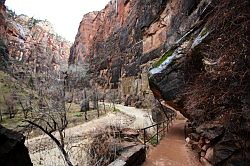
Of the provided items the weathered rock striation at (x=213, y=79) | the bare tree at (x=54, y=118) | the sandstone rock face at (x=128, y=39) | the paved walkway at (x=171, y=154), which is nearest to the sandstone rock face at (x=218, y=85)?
the weathered rock striation at (x=213, y=79)

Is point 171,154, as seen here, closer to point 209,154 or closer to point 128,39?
point 209,154

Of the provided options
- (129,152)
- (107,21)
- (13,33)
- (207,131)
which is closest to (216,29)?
(207,131)

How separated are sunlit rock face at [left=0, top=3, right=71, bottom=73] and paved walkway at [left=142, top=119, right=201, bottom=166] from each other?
35231 mm

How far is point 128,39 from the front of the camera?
44500 millimetres

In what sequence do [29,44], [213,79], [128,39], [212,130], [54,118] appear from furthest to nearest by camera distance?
[29,44] < [128,39] < [54,118] < [212,130] < [213,79]

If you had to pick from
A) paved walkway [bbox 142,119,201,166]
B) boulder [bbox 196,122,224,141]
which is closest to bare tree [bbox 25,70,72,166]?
paved walkway [bbox 142,119,201,166]

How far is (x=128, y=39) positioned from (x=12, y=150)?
4050 cm

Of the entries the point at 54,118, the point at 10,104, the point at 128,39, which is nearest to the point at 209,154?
the point at 54,118

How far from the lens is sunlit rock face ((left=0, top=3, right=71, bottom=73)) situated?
48.3 meters

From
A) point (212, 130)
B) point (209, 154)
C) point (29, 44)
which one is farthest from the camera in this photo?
point (29, 44)

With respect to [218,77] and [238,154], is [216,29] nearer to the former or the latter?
[218,77]

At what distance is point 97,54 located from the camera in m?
61.9

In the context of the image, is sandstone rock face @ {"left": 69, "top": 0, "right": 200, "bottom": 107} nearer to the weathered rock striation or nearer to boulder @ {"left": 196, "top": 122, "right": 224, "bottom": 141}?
the weathered rock striation

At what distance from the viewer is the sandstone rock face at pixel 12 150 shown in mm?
4993
